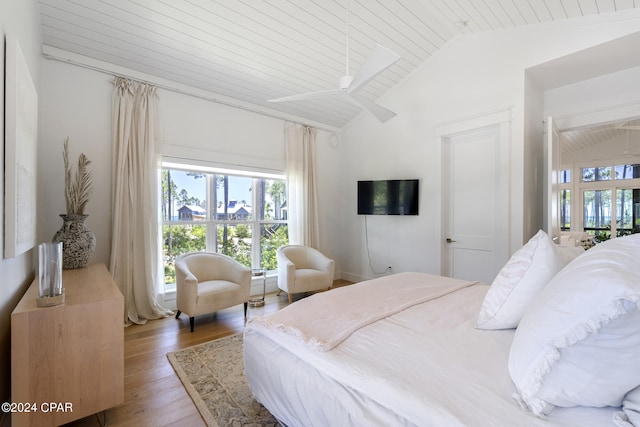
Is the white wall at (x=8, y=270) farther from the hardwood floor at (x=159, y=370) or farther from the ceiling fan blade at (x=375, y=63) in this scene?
the ceiling fan blade at (x=375, y=63)

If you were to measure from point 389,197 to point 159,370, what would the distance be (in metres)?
3.41

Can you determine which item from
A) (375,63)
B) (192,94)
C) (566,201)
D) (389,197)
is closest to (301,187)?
(389,197)

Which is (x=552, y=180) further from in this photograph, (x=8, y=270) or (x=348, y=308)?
(x=8, y=270)

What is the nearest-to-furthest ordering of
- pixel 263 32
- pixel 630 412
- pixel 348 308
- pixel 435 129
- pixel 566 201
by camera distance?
1. pixel 630 412
2. pixel 348 308
3. pixel 263 32
4. pixel 435 129
5. pixel 566 201

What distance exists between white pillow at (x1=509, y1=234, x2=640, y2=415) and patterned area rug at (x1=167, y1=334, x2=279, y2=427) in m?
1.38

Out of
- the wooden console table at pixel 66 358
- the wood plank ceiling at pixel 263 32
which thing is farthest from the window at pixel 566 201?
the wooden console table at pixel 66 358

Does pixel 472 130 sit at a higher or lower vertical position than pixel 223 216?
higher

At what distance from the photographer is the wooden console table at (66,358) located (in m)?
1.38

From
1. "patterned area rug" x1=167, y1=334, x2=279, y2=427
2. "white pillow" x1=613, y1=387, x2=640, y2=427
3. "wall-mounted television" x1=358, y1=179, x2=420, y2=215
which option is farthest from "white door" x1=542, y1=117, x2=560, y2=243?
"patterned area rug" x1=167, y1=334, x2=279, y2=427

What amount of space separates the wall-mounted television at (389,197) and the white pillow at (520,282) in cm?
278

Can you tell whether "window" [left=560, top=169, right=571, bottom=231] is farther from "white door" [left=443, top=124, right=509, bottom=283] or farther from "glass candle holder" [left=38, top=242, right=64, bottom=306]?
"glass candle holder" [left=38, top=242, right=64, bottom=306]

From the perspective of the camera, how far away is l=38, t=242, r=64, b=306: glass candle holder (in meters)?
1.52

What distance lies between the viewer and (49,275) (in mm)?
1552

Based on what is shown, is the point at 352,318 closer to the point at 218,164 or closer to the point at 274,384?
the point at 274,384
